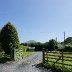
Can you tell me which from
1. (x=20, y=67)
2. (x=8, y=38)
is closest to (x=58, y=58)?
(x=20, y=67)

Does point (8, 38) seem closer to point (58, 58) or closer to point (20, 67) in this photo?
point (20, 67)

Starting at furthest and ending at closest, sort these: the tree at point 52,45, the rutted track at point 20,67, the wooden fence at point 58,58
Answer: the tree at point 52,45
the wooden fence at point 58,58
the rutted track at point 20,67

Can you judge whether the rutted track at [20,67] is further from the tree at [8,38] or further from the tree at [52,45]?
the tree at [52,45]

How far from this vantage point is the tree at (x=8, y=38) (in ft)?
99.7

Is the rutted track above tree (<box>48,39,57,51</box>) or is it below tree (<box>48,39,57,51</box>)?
below

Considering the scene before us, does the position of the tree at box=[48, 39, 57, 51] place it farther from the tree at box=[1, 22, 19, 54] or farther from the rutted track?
the rutted track

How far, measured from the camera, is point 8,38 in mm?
30422

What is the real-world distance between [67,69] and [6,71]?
5.21 m

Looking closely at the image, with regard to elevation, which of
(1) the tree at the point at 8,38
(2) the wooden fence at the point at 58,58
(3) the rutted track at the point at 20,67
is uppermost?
(1) the tree at the point at 8,38

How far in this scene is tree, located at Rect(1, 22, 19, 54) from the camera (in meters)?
30.4

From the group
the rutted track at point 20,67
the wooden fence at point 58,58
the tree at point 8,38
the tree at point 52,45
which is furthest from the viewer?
the tree at point 52,45

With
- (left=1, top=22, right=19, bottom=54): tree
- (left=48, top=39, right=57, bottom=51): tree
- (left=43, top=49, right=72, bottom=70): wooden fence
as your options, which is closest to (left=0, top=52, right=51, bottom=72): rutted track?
(left=43, top=49, right=72, bottom=70): wooden fence

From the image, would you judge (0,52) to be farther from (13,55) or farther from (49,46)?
(49,46)

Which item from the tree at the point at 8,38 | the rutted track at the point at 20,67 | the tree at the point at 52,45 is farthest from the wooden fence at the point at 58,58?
the tree at the point at 52,45
